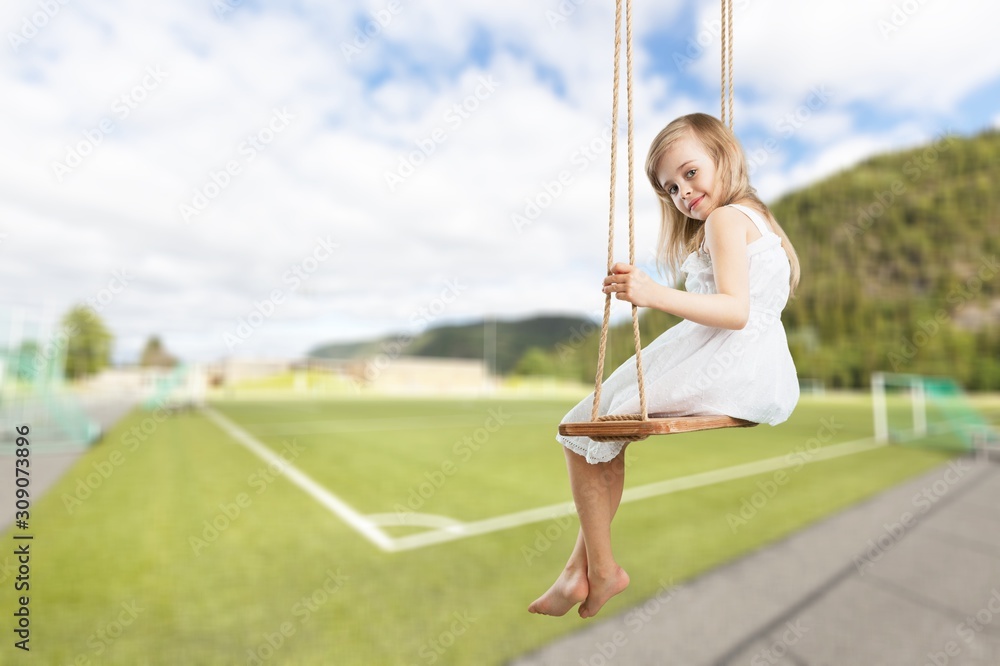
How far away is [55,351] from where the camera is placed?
14.2 meters

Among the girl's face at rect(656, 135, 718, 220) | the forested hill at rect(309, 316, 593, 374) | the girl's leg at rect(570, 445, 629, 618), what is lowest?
the girl's leg at rect(570, 445, 629, 618)

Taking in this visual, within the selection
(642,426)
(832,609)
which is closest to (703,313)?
(642,426)

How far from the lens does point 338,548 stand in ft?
28.0

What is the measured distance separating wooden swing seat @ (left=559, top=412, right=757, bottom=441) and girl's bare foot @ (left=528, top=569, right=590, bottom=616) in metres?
0.35

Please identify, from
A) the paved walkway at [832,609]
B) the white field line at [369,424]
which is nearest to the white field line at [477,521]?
the paved walkway at [832,609]

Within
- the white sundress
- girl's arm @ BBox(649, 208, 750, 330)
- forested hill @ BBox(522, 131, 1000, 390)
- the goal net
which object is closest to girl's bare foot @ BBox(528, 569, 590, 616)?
the white sundress

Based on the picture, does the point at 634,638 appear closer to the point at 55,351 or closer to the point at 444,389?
the point at 55,351

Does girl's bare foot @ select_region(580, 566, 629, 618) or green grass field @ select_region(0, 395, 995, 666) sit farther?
green grass field @ select_region(0, 395, 995, 666)

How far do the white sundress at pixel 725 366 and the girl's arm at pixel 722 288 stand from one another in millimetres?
56

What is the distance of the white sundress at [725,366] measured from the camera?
95cm

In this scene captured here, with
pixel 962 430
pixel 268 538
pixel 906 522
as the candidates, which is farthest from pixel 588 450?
pixel 962 430

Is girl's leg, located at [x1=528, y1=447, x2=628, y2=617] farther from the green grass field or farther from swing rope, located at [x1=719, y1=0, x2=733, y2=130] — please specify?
the green grass field

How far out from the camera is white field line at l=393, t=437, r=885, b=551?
9125mm

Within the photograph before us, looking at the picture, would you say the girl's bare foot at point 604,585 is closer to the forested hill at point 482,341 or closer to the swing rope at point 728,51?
the swing rope at point 728,51
